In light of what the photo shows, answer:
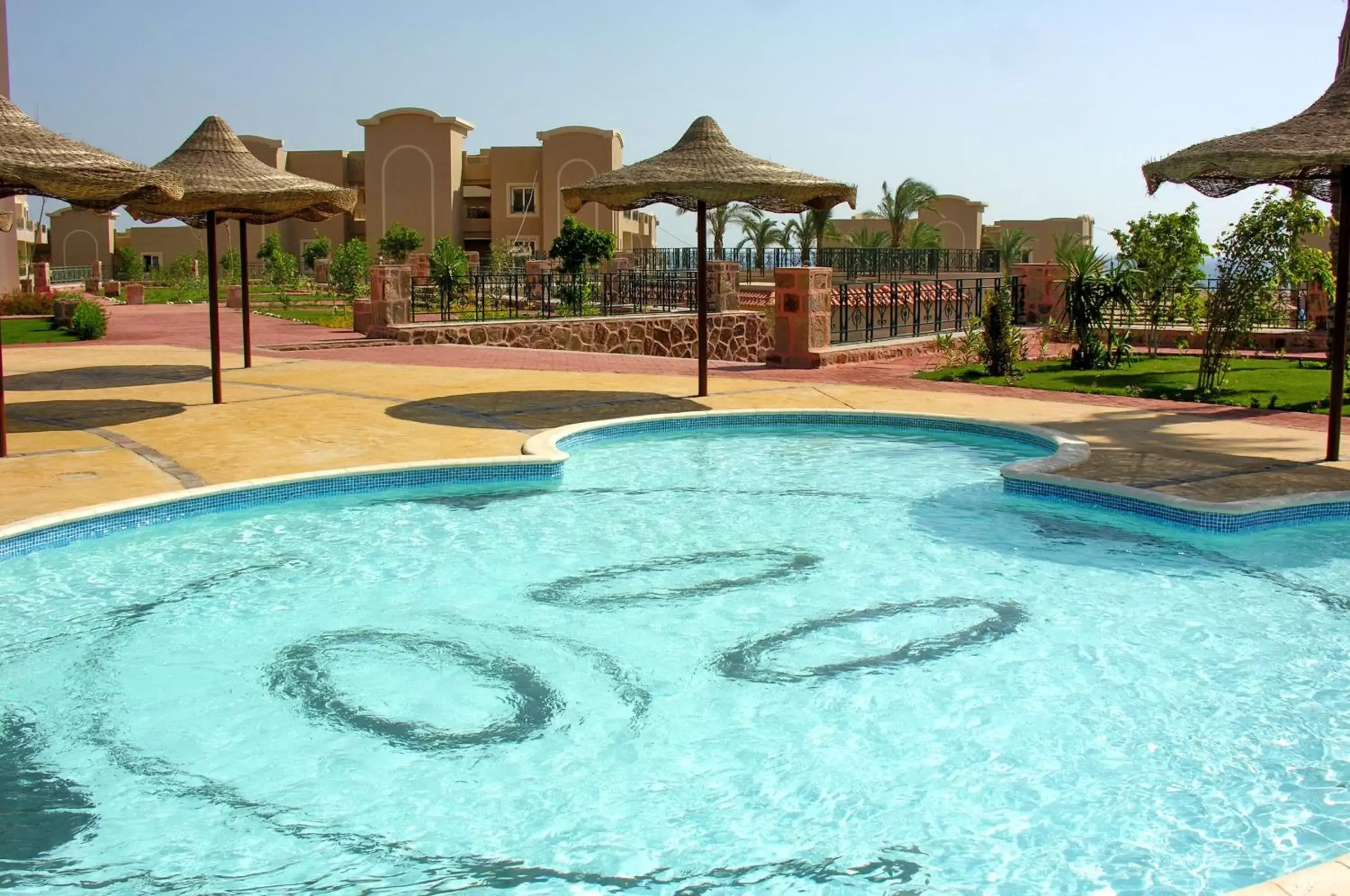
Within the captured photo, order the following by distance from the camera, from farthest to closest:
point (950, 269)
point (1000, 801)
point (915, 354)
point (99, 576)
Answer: point (950, 269)
point (915, 354)
point (99, 576)
point (1000, 801)

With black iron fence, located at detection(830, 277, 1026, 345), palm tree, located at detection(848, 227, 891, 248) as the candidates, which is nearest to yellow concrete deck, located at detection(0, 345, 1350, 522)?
black iron fence, located at detection(830, 277, 1026, 345)

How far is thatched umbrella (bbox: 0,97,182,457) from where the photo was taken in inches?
380

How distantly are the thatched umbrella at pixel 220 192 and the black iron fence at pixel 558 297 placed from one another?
8.19 metres

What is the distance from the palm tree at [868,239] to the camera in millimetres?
48656

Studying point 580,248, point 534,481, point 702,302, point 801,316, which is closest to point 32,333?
point 801,316

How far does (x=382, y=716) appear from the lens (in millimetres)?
5348

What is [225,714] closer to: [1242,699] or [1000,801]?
[1000,801]

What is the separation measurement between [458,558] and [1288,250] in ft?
39.2

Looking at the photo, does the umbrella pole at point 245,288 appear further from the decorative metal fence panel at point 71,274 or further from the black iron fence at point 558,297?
the decorative metal fence panel at point 71,274

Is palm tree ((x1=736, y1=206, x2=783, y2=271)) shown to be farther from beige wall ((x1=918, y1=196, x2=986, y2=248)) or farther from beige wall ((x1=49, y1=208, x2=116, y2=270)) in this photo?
beige wall ((x1=49, y1=208, x2=116, y2=270))

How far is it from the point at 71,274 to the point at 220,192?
4949 cm

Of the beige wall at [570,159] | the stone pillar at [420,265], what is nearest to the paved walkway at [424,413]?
the stone pillar at [420,265]

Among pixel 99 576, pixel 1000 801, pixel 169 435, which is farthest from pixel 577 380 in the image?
pixel 1000 801

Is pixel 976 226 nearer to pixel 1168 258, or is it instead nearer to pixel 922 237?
pixel 922 237
